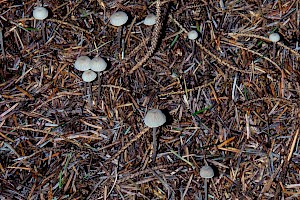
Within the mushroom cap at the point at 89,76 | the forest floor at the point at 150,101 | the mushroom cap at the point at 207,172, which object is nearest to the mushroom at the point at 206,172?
the mushroom cap at the point at 207,172

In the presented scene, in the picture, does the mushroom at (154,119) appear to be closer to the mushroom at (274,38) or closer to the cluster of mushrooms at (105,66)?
the cluster of mushrooms at (105,66)

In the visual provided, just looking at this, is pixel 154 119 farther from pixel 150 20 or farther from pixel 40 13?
pixel 40 13

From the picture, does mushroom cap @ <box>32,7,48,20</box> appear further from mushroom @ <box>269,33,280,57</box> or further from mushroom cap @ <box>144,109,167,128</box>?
mushroom @ <box>269,33,280,57</box>

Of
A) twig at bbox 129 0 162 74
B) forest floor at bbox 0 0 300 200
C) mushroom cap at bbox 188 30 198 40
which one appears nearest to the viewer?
forest floor at bbox 0 0 300 200

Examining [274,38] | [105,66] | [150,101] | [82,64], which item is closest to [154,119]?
[150,101]

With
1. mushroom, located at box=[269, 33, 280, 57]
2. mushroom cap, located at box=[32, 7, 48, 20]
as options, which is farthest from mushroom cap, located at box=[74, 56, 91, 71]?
mushroom, located at box=[269, 33, 280, 57]

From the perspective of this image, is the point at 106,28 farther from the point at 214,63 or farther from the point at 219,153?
the point at 219,153
